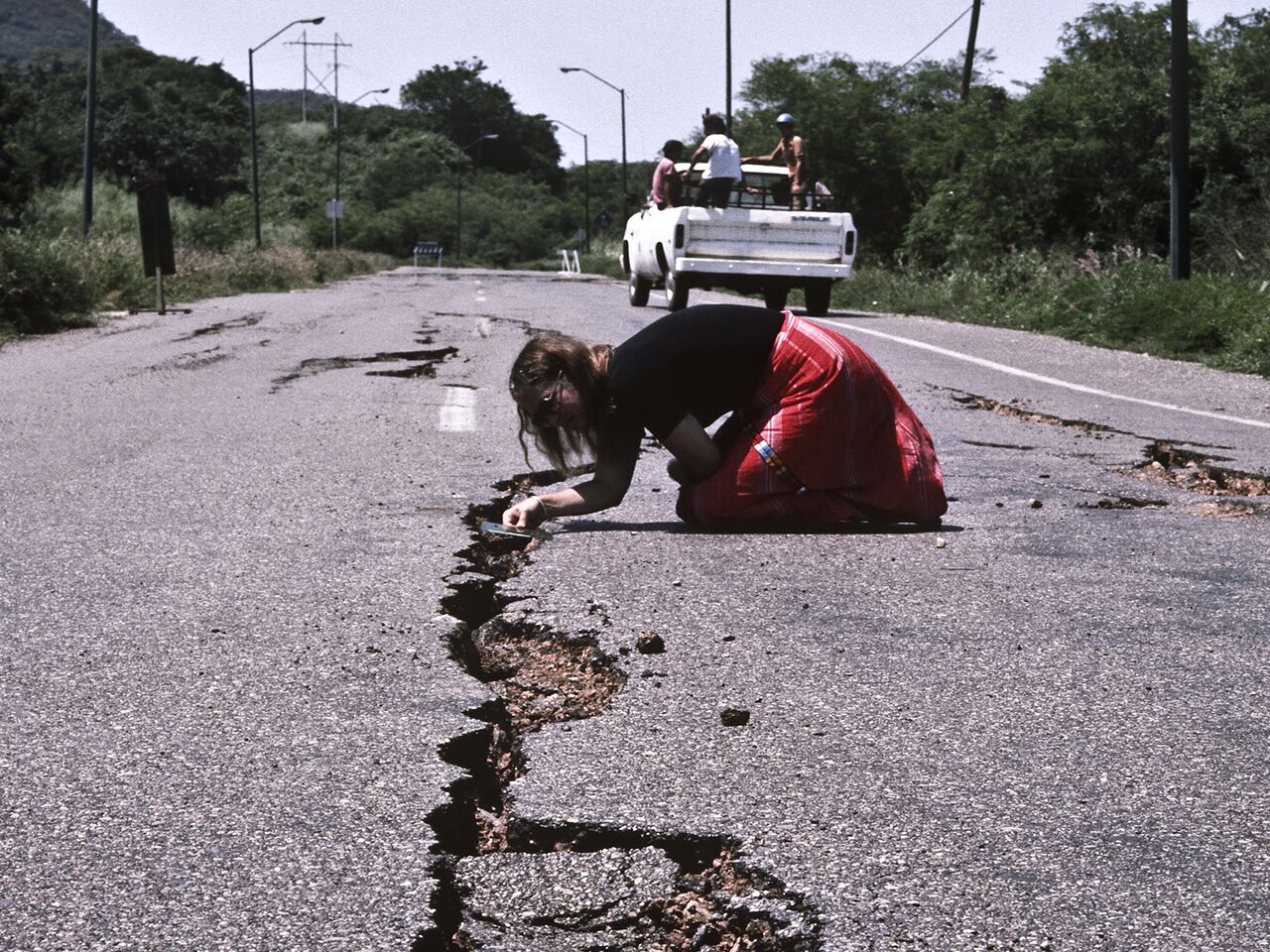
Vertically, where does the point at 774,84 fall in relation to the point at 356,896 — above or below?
above

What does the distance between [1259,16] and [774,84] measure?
54.7 ft

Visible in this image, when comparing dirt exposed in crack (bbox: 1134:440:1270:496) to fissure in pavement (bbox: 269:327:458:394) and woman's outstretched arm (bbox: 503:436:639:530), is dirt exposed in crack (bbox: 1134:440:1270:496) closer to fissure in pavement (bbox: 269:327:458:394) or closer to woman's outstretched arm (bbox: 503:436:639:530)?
woman's outstretched arm (bbox: 503:436:639:530)

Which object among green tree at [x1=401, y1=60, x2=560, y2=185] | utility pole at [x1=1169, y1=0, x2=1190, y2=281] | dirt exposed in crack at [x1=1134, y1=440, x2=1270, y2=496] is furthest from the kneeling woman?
green tree at [x1=401, y1=60, x2=560, y2=185]

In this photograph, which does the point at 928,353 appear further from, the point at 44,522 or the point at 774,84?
the point at 774,84

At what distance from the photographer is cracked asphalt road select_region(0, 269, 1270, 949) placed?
7.81 feet

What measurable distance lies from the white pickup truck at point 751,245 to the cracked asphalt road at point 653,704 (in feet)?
34.9

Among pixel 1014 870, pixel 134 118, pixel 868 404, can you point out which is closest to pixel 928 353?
pixel 868 404

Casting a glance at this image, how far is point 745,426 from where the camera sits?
206 inches

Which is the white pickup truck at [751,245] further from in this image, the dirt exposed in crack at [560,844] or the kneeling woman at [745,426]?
the dirt exposed in crack at [560,844]

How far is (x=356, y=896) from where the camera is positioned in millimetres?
2348

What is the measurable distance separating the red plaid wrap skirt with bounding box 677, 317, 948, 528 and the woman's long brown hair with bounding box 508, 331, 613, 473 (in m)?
0.53

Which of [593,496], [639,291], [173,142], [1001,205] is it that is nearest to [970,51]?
[1001,205]

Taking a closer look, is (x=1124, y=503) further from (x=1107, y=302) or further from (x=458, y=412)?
(x=1107, y=302)

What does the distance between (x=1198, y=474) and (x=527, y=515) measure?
3.18m
